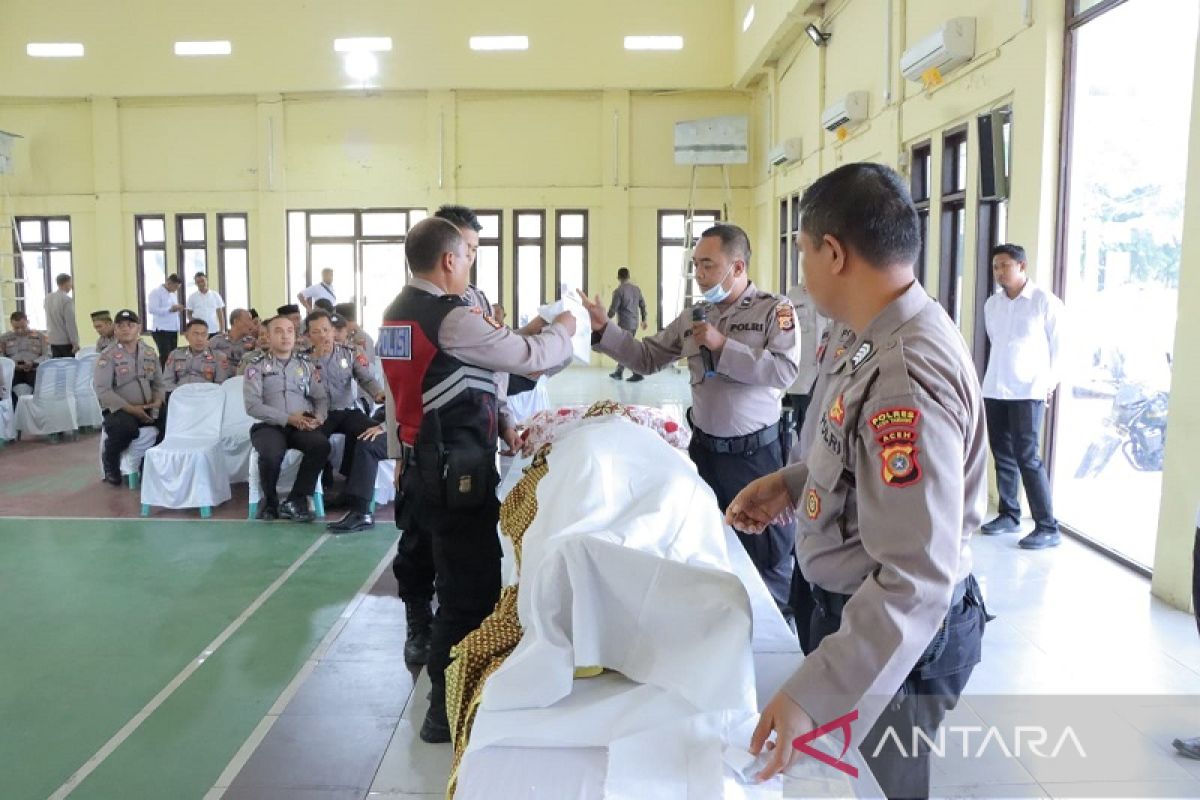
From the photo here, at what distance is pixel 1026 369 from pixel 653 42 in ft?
34.8

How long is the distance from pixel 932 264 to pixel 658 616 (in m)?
5.49

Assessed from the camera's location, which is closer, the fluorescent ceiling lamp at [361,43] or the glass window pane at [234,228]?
the fluorescent ceiling lamp at [361,43]

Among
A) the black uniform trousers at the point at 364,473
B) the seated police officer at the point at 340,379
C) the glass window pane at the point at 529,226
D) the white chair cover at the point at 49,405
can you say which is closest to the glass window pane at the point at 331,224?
the glass window pane at the point at 529,226

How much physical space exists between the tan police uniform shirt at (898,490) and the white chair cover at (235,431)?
17.1ft

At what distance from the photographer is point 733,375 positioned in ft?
10.1

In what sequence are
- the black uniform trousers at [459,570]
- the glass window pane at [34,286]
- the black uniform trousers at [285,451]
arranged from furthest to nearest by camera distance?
the glass window pane at [34,286] < the black uniform trousers at [285,451] < the black uniform trousers at [459,570]

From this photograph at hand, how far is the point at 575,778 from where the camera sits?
1.60m

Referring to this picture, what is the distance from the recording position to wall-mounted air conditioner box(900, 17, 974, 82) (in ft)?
18.5

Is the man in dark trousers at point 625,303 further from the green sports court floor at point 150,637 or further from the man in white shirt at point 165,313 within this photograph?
the green sports court floor at point 150,637

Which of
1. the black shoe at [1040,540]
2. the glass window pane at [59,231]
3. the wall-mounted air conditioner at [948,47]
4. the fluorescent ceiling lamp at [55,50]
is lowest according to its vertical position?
the black shoe at [1040,540]

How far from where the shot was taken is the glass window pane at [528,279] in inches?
567

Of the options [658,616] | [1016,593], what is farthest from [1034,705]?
[658,616]

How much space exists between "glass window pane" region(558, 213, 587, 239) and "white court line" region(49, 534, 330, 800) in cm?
1053

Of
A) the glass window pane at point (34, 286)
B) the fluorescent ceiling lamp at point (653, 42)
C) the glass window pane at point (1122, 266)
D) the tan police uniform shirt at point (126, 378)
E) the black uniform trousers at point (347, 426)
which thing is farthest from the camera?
the glass window pane at point (34, 286)
